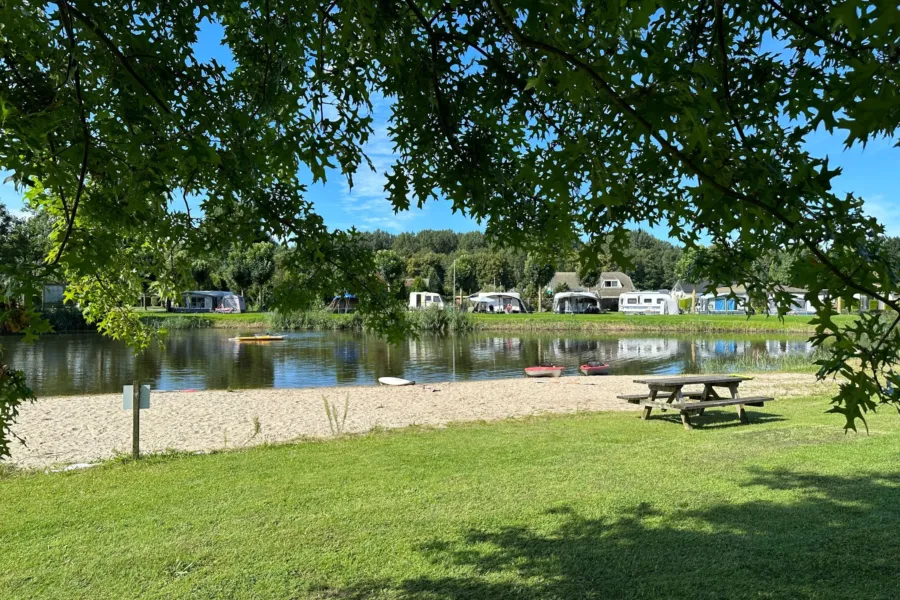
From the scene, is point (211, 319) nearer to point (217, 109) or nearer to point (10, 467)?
point (10, 467)

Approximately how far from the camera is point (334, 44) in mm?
3205

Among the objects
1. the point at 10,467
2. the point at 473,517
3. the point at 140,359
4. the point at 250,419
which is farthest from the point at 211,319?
the point at 473,517

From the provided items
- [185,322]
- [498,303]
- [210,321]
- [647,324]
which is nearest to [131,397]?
[647,324]

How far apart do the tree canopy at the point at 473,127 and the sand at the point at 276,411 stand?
647cm

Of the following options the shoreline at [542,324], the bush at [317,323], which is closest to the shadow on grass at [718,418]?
the shoreline at [542,324]

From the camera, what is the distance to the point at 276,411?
12.9 meters

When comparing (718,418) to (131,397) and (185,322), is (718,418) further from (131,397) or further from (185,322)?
(185,322)

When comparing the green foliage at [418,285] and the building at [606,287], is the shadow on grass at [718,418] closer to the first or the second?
the green foliage at [418,285]

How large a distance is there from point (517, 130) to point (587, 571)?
9.24 feet

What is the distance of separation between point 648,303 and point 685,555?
2284 inches

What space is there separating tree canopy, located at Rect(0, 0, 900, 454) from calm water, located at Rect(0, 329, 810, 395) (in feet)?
55.2

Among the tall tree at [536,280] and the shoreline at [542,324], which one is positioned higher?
the tall tree at [536,280]

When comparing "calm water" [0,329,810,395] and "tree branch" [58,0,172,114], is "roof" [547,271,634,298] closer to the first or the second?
"calm water" [0,329,810,395]

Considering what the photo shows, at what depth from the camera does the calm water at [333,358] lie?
67.7ft
